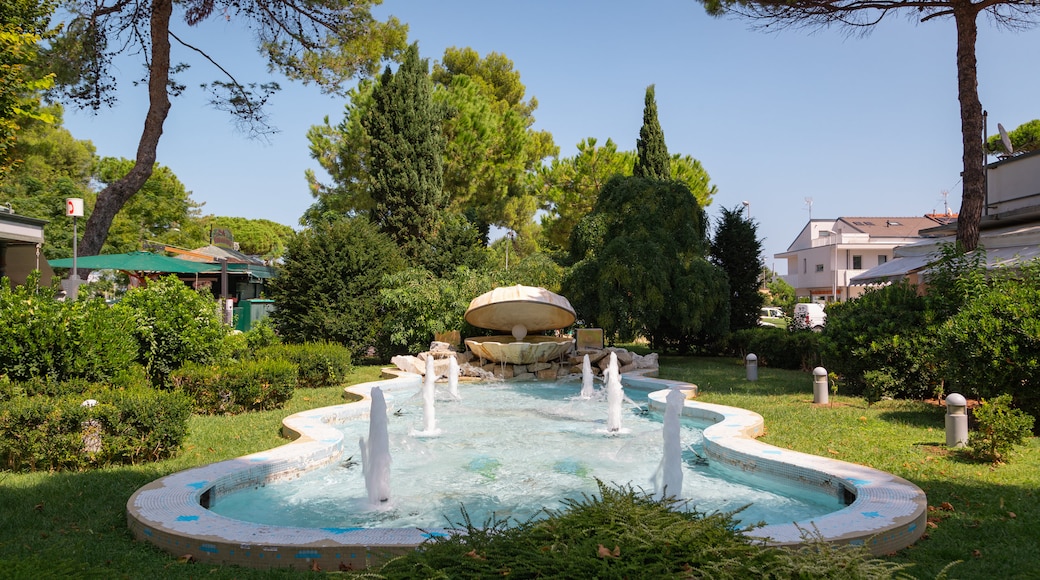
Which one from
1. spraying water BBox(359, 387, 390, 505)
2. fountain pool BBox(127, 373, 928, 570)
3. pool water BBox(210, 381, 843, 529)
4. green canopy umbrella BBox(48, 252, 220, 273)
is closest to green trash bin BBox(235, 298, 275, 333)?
green canopy umbrella BBox(48, 252, 220, 273)

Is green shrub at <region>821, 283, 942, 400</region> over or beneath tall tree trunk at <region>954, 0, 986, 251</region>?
beneath

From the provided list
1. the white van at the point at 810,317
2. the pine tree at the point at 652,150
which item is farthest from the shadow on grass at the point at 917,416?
the pine tree at the point at 652,150

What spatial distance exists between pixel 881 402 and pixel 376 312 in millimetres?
10795

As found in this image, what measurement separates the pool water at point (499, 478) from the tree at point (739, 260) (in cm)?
980

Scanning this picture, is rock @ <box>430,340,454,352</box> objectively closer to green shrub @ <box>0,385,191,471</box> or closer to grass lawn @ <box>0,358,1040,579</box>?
grass lawn @ <box>0,358,1040,579</box>

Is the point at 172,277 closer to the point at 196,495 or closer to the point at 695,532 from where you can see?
the point at 196,495

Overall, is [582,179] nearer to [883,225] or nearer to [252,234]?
[883,225]

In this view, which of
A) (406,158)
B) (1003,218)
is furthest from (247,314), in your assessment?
(1003,218)

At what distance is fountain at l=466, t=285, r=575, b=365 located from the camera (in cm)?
1316

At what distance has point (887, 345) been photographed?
9.03 meters

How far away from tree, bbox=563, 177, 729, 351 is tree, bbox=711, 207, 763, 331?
1318 millimetres

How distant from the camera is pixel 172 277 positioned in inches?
365

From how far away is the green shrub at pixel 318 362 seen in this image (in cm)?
1139

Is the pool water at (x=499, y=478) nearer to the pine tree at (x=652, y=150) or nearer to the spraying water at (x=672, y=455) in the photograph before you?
the spraying water at (x=672, y=455)
